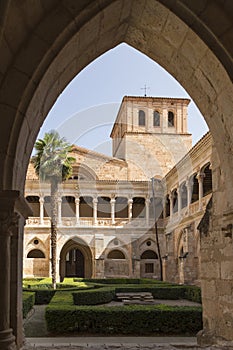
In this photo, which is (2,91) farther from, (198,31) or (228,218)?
(228,218)

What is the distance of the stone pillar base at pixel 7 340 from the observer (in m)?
4.09

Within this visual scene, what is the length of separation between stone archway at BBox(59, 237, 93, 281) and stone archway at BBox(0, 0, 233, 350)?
29422mm

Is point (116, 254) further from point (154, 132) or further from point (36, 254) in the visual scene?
point (154, 132)

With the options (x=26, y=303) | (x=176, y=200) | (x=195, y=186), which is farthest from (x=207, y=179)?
(x=26, y=303)

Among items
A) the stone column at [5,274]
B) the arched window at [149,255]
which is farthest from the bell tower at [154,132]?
the stone column at [5,274]

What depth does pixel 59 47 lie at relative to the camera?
Answer: 449cm

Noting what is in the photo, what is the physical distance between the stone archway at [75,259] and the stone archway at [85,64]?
29.4 m

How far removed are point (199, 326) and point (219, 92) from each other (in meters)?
8.00

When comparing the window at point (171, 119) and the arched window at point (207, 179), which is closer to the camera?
the arched window at point (207, 179)

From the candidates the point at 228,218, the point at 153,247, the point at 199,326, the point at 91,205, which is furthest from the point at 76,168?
the point at 228,218

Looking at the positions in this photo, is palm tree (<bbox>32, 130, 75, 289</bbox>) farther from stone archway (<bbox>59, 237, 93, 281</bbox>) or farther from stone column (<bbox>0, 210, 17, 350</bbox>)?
Answer: stone column (<bbox>0, 210, 17, 350</bbox>)

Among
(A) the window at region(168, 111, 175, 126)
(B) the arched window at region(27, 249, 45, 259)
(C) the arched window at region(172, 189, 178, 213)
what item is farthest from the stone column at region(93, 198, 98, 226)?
(A) the window at region(168, 111, 175, 126)

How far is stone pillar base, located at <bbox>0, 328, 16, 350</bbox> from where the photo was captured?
4.09m

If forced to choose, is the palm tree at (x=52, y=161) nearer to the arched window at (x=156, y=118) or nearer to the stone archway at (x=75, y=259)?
the stone archway at (x=75, y=259)
